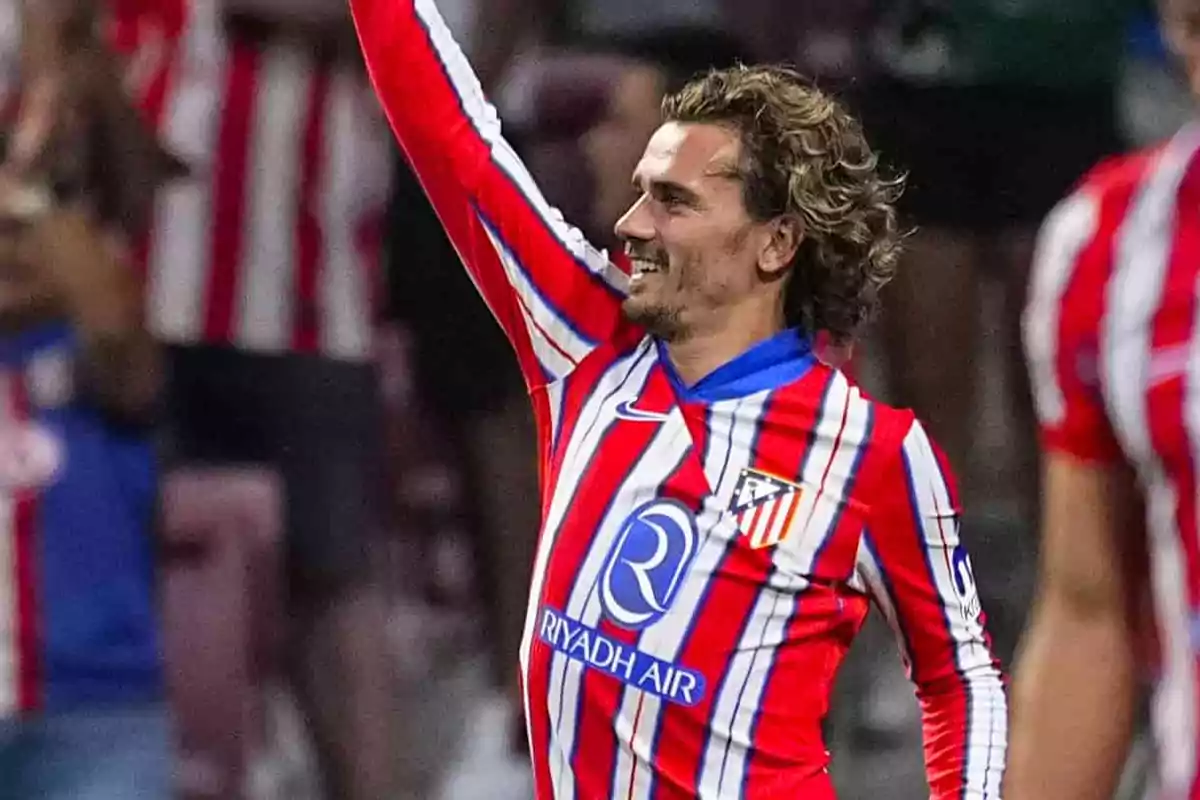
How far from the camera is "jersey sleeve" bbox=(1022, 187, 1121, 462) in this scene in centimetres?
99

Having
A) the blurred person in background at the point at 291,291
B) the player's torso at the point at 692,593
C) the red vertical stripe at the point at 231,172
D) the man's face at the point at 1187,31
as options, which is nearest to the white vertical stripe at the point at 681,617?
the player's torso at the point at 692,593

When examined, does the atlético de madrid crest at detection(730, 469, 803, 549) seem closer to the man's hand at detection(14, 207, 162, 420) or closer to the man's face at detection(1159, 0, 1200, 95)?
the man's face at detection(1159, 0, 1200, 95)

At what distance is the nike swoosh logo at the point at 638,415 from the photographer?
1.42 metres

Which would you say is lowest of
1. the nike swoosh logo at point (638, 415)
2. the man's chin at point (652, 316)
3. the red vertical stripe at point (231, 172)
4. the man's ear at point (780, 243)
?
the nike swoosh logo at point (638, 415)

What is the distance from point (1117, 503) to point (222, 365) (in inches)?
74.1

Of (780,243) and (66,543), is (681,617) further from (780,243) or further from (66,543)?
(66,543)

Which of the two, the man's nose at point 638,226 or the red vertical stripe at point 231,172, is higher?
the red vertical stripe at point 231,172

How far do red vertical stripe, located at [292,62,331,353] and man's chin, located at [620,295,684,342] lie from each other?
1.36 metres

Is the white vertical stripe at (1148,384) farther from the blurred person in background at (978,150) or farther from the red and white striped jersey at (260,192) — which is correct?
the red and white striped jersey at (260,192)

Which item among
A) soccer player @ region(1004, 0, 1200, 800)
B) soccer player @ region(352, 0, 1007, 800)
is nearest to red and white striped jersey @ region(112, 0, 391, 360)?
soccer player @ region(352, 0, 1007, 800)

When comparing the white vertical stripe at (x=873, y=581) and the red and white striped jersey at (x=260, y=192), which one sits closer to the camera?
the white vertical stripe at (x=873, y=581)

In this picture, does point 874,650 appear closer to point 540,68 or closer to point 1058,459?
point 540,68

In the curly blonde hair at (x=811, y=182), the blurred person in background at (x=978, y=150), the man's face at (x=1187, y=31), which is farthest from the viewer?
the blurred person in background at (x=978, y=150)

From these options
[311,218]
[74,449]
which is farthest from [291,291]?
[74,449]
